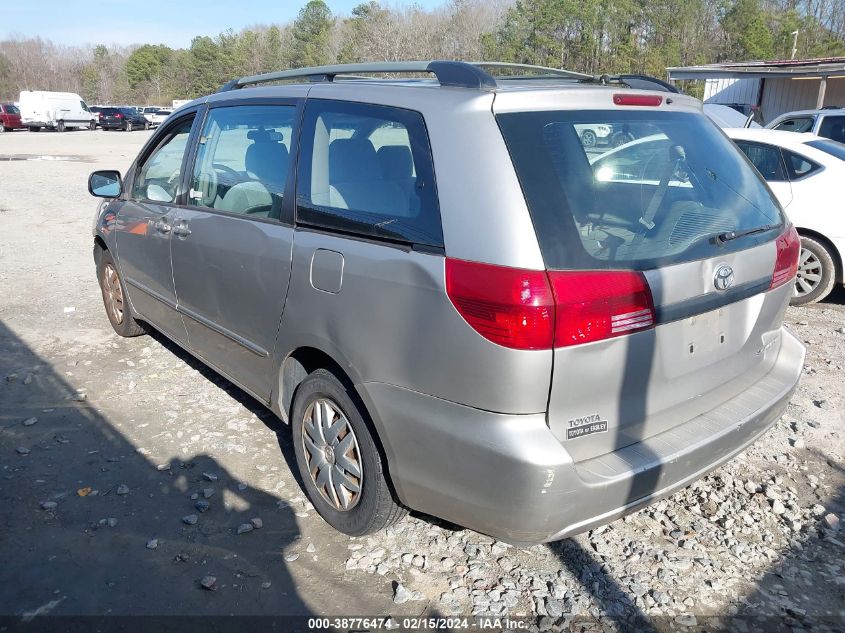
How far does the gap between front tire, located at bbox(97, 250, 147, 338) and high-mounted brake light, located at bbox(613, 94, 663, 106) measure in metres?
4.03

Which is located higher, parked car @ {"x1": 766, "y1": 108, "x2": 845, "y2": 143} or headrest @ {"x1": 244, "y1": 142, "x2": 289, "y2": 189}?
headrest @ {"x1": 244, "y1": 142, "x2": 289, "y2": 189}

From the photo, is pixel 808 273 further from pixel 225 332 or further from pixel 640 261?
pixel 225 332

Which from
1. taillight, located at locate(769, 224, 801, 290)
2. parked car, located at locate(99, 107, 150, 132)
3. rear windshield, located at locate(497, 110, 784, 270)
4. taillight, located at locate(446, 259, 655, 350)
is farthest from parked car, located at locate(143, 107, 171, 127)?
Answer: taillight, located at locate(446, 259, 655, 350)

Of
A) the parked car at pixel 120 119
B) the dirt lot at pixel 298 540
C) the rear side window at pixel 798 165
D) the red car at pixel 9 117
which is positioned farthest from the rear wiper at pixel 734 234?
the parked car at pixel 120 119

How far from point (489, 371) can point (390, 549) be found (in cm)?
121

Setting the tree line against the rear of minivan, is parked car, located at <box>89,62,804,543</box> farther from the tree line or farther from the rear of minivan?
the tree line

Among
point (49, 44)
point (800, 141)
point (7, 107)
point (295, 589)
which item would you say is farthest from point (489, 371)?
point (49, 44)

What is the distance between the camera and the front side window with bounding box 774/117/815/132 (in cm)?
1154

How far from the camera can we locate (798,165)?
21.5ft

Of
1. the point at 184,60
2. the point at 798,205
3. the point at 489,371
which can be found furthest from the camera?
the point at 184,60

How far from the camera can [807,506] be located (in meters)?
3.31

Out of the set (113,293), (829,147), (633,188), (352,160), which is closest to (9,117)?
(113,293)

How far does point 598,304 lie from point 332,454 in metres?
1.44

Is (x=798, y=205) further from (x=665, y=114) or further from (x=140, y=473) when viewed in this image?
(x=140, y=473)
